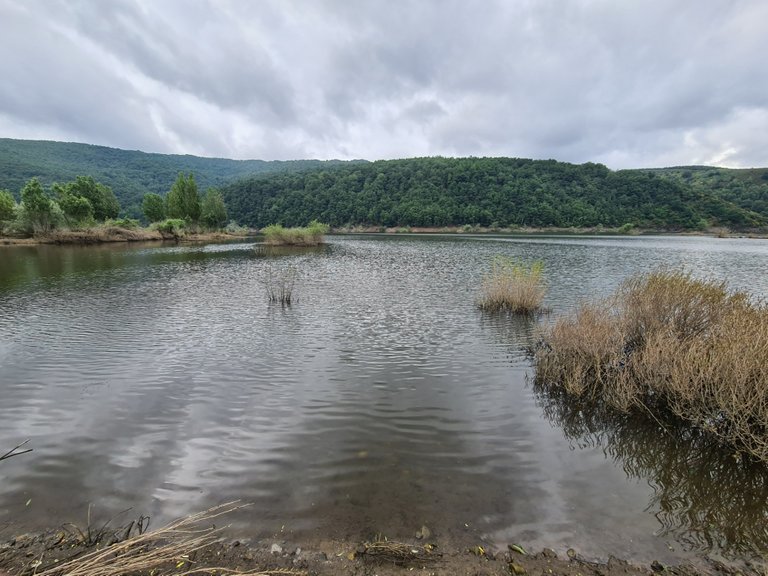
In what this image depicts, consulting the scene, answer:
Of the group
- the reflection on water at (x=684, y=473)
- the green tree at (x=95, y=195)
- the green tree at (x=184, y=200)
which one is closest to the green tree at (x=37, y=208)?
the green tree at (x=95, y=195)

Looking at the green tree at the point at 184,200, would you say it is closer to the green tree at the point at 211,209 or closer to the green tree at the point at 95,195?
the green tree at the point at 211,209

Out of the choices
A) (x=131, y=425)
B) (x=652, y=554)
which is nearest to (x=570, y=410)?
(x=652, y=554)

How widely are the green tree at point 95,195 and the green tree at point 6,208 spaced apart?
10.8 metres

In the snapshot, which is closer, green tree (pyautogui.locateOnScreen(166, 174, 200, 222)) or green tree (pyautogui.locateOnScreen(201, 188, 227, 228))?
green tree (pyautogui.locateOnScreen(166, 174, 200, 222))

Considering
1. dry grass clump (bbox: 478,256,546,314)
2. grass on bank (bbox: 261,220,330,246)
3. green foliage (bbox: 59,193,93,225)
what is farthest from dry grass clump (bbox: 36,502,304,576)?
green foliage (bbox: 59,193,93,225)

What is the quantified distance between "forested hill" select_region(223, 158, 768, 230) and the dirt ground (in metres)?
139

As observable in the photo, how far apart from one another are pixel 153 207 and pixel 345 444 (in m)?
102

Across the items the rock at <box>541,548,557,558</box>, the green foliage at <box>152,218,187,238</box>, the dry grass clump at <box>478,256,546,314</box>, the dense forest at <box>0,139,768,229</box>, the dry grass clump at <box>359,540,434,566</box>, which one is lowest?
the rock at <box>541,548,557,558</box>

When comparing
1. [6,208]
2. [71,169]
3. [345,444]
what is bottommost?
[345,444]

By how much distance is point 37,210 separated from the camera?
57531 mm

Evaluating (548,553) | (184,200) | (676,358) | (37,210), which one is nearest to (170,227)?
(184,200)

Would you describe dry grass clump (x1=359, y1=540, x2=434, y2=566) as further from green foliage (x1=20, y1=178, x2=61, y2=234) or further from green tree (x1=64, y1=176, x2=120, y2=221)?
green tree (x1=64, y1=176, x2=120, y2=221)

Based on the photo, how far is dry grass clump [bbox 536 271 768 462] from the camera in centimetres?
625

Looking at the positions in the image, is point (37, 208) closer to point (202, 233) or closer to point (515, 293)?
point (202, 233)
